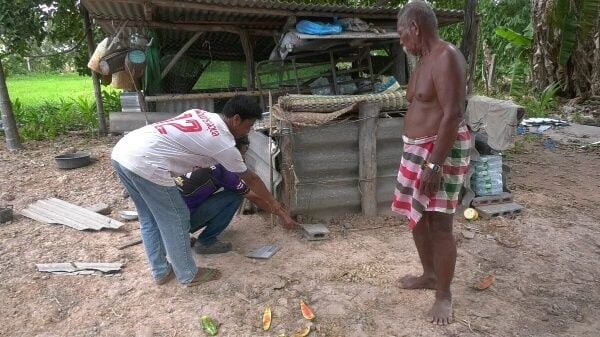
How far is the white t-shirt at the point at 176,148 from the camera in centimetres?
288

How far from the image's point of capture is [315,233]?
3949mm

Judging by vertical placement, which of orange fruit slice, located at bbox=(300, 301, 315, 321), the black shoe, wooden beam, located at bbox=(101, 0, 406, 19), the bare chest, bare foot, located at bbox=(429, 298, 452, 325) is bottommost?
orange fruit slice, located at bbox=(300, 301, 315, 321)

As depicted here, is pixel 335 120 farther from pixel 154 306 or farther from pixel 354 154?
pixel 154 306

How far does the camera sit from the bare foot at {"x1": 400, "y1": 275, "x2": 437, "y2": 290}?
10.2ft

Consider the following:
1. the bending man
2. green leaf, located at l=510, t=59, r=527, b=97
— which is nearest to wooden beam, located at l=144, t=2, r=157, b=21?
the bending man

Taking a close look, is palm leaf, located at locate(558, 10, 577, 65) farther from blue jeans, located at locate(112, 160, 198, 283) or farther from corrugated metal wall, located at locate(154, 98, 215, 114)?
blue jeans, located at locate(112, 160, 198, 283)

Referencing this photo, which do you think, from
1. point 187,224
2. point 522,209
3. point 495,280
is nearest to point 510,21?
point 522,209

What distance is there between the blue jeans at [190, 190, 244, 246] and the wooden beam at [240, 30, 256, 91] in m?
3.46

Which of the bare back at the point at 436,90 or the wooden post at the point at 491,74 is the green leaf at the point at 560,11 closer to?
the wooden post at the point at 491,74

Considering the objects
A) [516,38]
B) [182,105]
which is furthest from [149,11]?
[516,38]

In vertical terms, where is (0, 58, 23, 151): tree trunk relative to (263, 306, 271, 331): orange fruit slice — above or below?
above

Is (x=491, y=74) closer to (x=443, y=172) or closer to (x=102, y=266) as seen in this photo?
(x=443, y=172)

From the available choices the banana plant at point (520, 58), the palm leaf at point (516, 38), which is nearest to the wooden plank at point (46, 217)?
the palm leaf at point (516, 38)

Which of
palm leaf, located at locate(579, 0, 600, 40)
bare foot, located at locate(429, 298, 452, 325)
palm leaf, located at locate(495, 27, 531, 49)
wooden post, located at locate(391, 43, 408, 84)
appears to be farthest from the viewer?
palm leaf, located at locate(495, 27, 531, 49)
